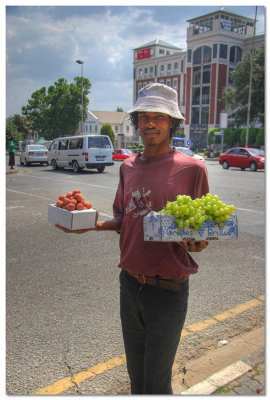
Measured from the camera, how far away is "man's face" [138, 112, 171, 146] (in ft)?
6.80

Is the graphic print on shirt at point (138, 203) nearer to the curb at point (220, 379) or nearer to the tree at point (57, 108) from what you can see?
the curb at point (220, 379)

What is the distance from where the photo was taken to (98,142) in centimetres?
1952

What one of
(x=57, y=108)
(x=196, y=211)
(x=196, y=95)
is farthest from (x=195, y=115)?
(x=196, y=211)

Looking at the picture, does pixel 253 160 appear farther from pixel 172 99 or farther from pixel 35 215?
pixel 172 99

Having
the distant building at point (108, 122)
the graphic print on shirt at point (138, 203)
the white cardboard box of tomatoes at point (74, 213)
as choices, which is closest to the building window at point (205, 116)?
the distant building at point (108, 122)

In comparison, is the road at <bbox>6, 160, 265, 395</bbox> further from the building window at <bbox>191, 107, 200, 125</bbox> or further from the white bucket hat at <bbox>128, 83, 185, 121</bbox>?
the building window at <bbox>191, 107, 200, 125</bbox>

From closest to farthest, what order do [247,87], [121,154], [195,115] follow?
[121,154] → [247,87] → [195,115]

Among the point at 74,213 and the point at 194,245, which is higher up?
the point at 74,213

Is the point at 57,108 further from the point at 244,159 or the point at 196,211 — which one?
the point at 196,211

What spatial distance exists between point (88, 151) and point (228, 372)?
17263mm

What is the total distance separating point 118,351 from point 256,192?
10809 mm

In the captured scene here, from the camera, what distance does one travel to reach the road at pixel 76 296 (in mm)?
2918

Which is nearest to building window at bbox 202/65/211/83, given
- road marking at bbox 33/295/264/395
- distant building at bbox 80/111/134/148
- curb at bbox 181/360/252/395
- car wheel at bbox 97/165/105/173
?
distant building at bbox 80/111/134/148

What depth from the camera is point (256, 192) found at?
42.3 feet
